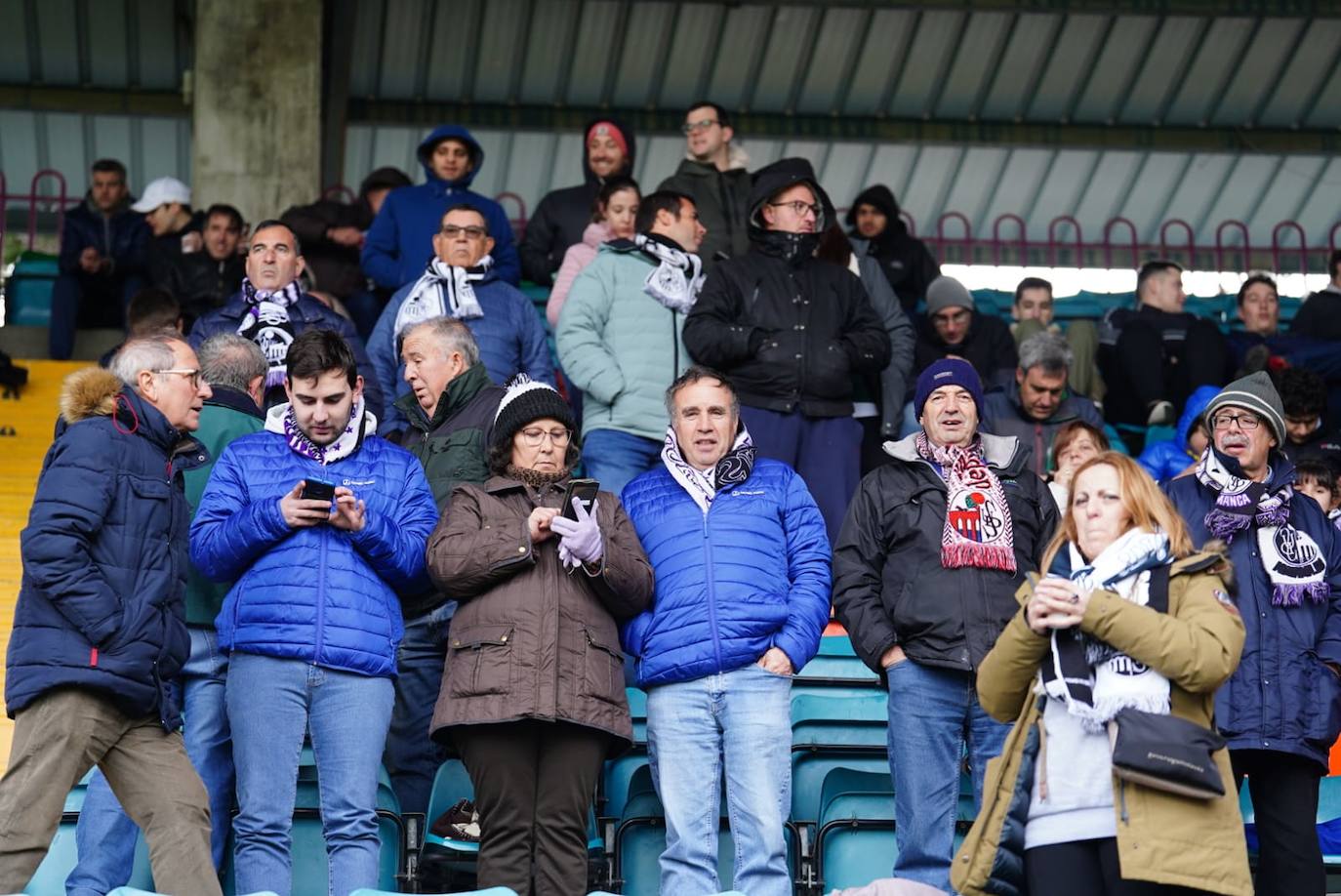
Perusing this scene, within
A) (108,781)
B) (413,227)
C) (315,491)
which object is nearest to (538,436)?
(315,491)

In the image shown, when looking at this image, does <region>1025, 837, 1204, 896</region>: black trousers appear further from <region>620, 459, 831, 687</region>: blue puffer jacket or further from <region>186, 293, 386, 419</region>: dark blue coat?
<region>186, 293, 386, 419</region>: dark blue coat

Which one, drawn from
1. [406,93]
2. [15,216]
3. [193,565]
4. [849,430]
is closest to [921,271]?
[849,430]

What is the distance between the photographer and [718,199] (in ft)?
28.9

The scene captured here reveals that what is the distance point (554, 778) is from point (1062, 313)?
7610 millimetres

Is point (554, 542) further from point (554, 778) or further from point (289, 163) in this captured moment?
point (289, 163)

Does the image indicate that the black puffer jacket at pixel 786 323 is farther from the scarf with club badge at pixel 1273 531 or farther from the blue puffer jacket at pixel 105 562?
the blue puffer jacket at pixel 105 562

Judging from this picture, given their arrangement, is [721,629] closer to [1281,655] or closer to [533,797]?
[533,797]

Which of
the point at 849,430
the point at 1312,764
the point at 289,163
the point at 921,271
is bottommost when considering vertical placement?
the point at 1312,764

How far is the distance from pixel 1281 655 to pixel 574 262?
4.13 metres

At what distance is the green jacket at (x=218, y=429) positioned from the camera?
18.1 ft

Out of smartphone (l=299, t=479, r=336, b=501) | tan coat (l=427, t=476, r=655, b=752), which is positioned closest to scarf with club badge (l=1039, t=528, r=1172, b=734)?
tan coat (l=427, t=476, r=655, b=752)

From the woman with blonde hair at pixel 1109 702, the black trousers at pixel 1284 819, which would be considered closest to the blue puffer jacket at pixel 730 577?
the woman with blonde hair at pixel 1109 702

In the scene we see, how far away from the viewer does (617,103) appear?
637 inches

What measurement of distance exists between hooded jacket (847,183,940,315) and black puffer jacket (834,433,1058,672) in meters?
4.60
